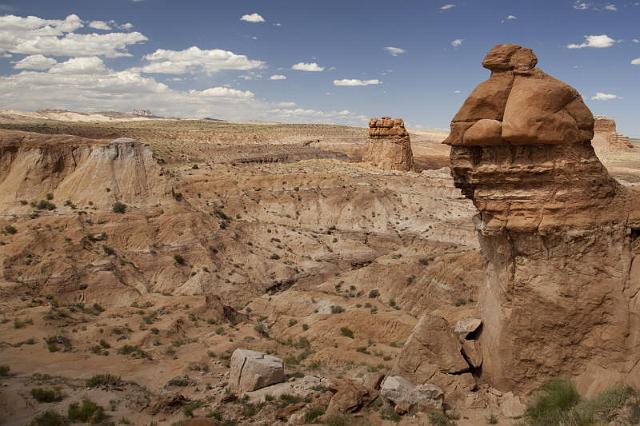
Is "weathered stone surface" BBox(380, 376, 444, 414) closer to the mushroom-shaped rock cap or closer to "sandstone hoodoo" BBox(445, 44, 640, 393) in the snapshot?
"sandstone hoodoo" BBox(445, 44, 640, 393)

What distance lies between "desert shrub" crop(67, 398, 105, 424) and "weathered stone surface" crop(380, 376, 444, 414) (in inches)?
275

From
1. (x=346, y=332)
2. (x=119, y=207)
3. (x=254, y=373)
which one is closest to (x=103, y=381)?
(x=254, y=373)

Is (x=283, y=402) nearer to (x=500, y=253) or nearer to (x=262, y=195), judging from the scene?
(x=500, y=253)

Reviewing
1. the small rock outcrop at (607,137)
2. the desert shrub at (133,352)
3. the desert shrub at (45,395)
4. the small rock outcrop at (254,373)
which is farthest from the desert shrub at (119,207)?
the small rock outcrop at (607,137)

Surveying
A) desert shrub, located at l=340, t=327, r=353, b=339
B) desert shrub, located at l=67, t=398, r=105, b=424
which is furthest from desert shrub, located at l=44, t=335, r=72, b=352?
desert shrub, located at l=340, t=327, r=353, b=339

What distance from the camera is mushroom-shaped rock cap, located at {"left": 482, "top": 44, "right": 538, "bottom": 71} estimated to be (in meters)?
12.1

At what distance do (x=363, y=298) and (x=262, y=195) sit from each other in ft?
63.3

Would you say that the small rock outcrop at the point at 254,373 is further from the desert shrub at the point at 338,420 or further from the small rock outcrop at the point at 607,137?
the small rock outcrop at the point at 607,137

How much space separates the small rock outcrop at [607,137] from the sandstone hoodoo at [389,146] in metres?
41.4

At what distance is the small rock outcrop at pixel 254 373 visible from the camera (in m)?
13.9

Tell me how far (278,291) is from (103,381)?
15.3 meters

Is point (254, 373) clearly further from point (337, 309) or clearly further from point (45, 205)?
point (45, 205)

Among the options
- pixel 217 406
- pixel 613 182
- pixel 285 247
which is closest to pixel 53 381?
pixel 217 406

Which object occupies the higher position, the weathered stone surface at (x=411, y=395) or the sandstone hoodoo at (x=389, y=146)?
the sandstone hoodoo at (x=389, y=146)
